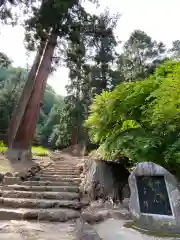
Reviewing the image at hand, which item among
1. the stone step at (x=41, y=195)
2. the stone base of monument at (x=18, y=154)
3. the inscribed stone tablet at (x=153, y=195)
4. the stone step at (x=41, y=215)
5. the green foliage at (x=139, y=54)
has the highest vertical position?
the green foliage at (x=139, y=54)

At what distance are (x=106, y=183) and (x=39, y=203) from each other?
1363 millimetres

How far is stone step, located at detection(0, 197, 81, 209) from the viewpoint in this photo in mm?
5030

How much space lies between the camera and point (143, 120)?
16.1ft

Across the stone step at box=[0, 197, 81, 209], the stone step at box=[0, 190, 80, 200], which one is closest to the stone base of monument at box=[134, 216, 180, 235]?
the stone step at box=[0, 197, 81, 209]

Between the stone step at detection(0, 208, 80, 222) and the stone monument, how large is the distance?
4.40 feet

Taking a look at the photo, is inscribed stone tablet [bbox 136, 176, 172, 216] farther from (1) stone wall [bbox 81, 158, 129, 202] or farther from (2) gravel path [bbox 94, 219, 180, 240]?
(1) stone wall [bbox 81, 158, 129, 202]

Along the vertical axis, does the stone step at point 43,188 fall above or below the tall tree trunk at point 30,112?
below

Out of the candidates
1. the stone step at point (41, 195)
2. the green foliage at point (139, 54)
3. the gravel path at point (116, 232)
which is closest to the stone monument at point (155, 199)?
the gravel path at point (116, 232)

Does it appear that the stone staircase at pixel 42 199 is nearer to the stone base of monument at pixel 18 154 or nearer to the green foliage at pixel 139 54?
the stone base of monument at pixel 18 154

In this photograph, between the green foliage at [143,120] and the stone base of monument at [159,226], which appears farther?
the green foliage at [143,120]

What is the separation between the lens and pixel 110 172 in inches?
218

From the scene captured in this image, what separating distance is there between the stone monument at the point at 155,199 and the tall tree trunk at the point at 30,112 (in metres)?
9.13

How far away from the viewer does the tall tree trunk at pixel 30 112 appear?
1232 centimetres

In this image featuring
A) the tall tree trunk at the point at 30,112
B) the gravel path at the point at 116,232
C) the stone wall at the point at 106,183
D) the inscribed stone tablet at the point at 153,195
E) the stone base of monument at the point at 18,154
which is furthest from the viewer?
the tall tree trunk at the point at 30,112
